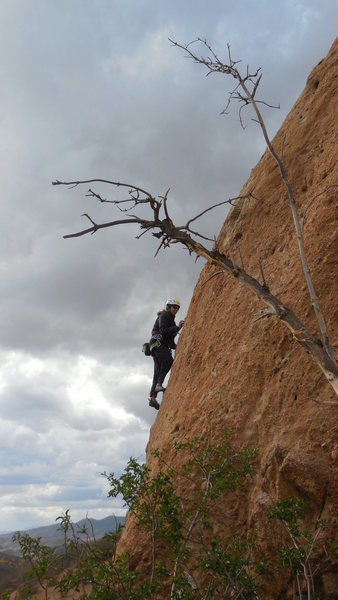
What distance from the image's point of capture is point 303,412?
744cm

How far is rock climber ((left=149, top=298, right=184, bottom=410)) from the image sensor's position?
491 inches

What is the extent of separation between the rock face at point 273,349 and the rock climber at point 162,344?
97 cm

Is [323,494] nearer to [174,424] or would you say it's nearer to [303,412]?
[303,412]

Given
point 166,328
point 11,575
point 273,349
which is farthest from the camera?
point 11,575

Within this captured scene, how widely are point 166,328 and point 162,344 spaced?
428 millimetres

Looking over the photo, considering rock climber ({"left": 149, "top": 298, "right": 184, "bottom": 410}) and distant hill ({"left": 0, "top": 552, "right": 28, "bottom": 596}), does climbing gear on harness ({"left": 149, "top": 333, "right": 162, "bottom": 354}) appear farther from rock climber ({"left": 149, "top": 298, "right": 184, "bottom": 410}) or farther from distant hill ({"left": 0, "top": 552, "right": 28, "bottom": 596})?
distant hill ({"left": 0, "top": 552, "right": 28, "bottom": 596})

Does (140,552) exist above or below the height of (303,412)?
below

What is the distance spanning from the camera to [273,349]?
8250 mm

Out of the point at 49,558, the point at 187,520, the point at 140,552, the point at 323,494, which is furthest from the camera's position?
the point at 140,552

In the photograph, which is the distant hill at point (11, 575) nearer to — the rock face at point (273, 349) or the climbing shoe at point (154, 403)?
the climbing shoe at point (154, 403)

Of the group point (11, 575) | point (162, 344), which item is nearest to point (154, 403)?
point (162, 344)

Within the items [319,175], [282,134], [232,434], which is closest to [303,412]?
[232,434]

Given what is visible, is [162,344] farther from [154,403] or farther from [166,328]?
[154,403]

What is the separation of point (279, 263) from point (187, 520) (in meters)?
4.28
